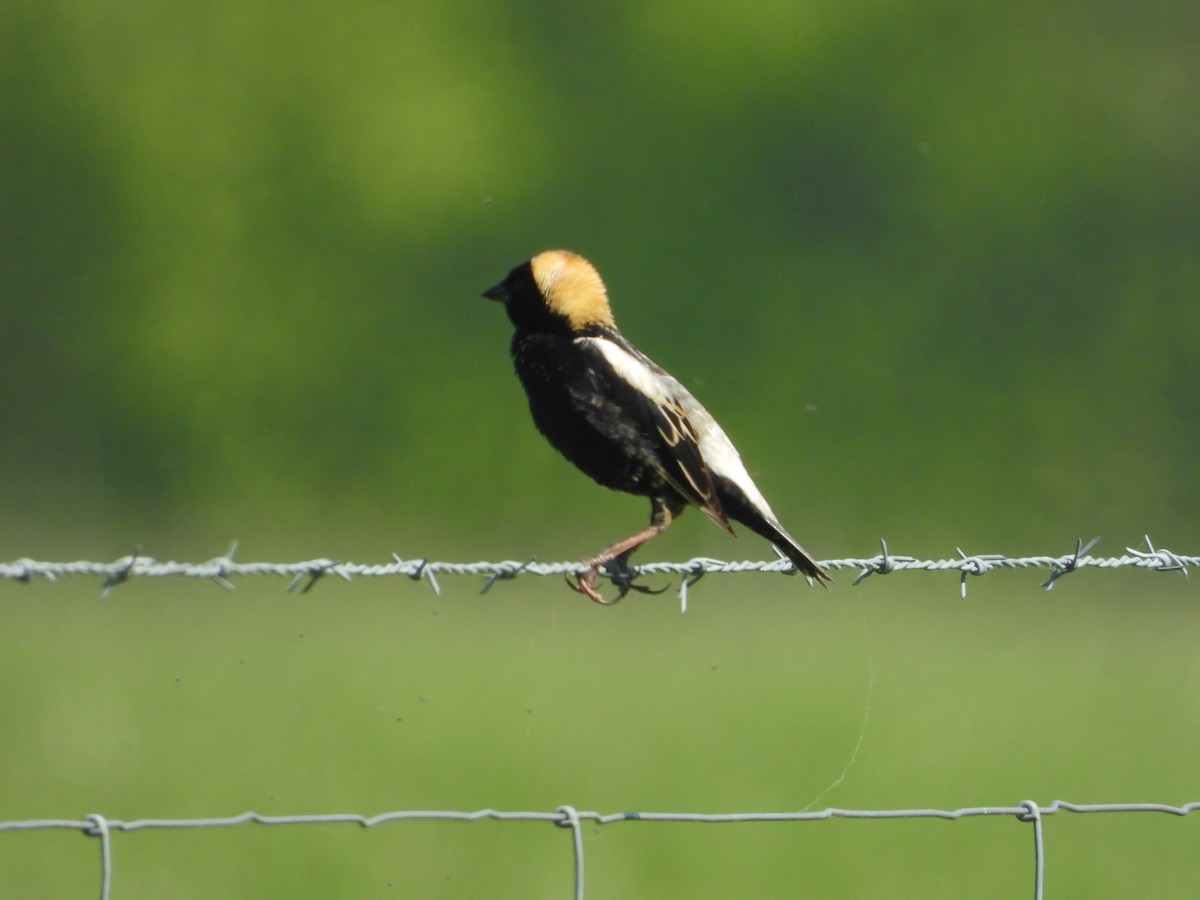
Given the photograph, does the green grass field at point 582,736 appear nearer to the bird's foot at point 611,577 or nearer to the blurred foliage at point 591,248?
the bird's foot at point 611,577

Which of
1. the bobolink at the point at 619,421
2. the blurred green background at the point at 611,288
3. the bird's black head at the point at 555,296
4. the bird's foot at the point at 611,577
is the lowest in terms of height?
the bird's foot at the point at 611,577

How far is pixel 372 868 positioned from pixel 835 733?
2455mm

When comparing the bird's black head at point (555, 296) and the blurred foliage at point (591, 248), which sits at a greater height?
the blurred foliage at point (591, 248)

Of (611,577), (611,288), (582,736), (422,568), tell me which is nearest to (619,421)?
(611,577)

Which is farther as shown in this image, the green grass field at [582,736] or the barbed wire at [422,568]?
the green grass field at [582,736]

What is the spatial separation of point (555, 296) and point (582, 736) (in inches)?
100

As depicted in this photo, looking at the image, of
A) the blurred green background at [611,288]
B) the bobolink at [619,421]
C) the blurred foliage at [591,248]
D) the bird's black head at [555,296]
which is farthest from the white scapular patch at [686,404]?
the blurred foliage at [591,248]

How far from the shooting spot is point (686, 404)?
4.43 metres

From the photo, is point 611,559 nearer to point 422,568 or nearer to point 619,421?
point 619,421

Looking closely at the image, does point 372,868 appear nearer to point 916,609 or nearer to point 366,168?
point 916,609

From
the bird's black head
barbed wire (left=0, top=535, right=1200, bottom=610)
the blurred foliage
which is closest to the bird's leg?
barbed wire (left=0, top=535, right=1200, bottom=610)

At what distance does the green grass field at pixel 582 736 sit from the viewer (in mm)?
5246

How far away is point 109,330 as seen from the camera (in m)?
14.2

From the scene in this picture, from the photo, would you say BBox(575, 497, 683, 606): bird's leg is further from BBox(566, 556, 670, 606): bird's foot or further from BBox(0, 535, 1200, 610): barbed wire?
BBox(0, 535, 1200, 610): barbed wire
